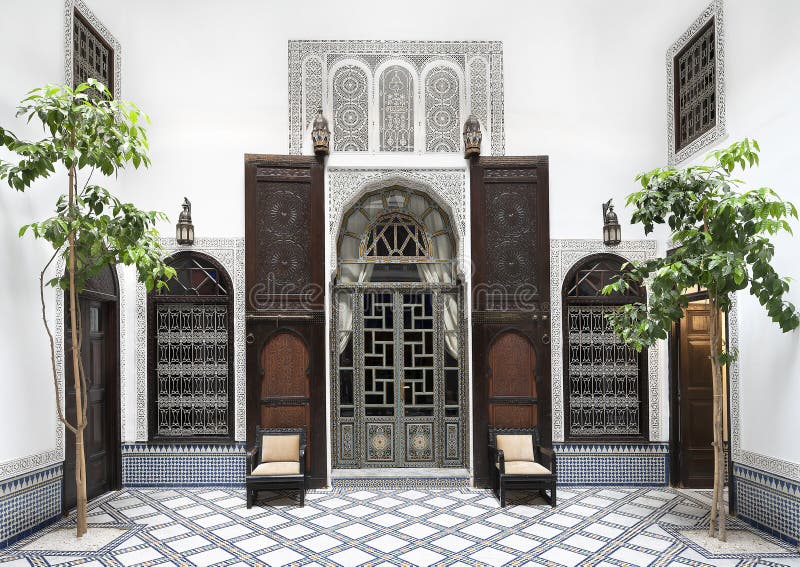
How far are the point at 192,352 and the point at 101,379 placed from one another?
2.71 feet

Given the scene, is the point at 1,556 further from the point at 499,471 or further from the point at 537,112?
the point at 537,112

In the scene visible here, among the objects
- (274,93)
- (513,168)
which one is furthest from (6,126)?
(513,168)

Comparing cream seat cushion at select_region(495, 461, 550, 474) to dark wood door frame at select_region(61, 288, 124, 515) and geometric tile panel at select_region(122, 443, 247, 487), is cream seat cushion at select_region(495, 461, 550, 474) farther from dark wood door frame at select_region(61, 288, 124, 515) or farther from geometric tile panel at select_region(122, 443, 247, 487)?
dark wood door frame at select_region(61, 288, 124, 515)

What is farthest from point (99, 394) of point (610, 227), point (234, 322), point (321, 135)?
point (610, 227)

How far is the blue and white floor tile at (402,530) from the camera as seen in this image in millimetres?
3527

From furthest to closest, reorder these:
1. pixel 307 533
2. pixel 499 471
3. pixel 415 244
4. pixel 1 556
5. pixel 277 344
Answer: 1. pixel 415 244
2. pixel 277 344
3. pixel 499 471
4. pixel 307 533
5. pixel 1 556

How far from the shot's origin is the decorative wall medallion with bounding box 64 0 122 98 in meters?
4.36

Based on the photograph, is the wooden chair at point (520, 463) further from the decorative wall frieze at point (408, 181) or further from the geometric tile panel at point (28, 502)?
the geometric tile panel at point (28, 502)

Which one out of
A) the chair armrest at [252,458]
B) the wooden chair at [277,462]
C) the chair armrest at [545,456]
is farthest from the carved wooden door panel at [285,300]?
the chair armrest at [545,456]

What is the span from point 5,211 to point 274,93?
2.58m

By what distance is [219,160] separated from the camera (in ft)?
17.2

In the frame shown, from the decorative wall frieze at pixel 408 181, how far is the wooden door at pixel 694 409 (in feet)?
7.51

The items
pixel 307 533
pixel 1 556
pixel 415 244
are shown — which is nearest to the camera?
pixel 1 556

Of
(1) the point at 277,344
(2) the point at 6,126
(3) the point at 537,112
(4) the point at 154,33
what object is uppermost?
(4) the point at 154,33
